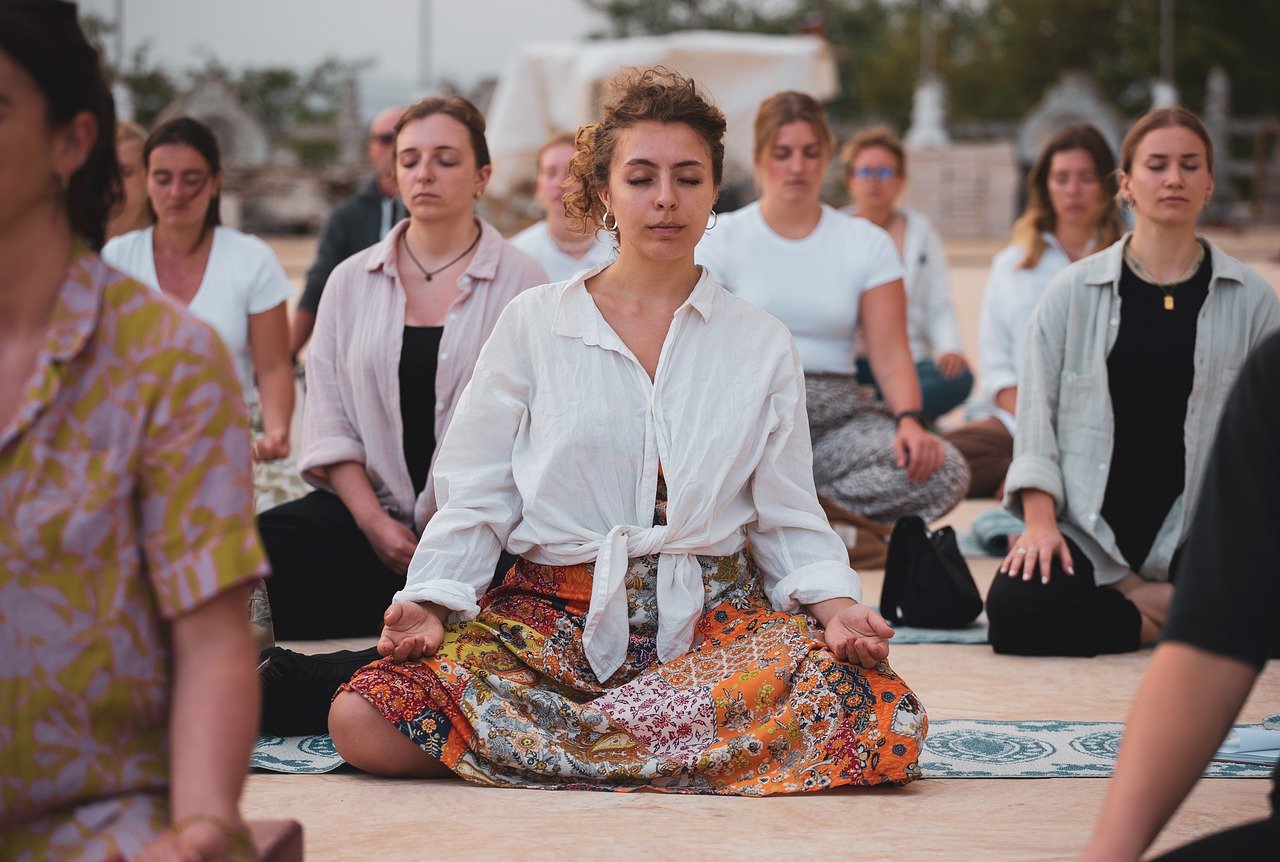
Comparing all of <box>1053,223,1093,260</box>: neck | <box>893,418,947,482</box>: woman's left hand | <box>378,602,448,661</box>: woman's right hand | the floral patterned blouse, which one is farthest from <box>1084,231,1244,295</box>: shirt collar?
the floral patterned blouse

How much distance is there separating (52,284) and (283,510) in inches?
125

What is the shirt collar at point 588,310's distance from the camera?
3646 millimetres

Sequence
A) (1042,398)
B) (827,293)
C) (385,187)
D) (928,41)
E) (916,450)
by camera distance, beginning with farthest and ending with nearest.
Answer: (928,41) → (385,187) → (827,293) → (916,450) → (1042,398)

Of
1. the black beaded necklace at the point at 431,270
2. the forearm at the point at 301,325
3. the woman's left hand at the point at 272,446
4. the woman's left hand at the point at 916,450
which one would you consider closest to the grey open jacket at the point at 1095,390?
the woman's left hand at the point at 916,450

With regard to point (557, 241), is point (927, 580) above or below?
below

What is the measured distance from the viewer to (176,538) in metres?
1.84

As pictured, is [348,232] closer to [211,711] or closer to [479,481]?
[479,481]

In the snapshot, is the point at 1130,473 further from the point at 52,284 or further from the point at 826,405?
the point at 52,284

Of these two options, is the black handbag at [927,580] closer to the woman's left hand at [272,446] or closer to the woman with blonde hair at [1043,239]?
the woman with blonde hair at [1043,239]

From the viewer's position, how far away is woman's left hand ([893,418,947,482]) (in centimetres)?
573

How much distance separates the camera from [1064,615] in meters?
4.69

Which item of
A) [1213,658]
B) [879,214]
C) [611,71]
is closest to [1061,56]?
[611,71]

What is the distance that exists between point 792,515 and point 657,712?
1.80 feet

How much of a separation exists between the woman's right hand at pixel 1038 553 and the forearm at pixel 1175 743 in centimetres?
274
